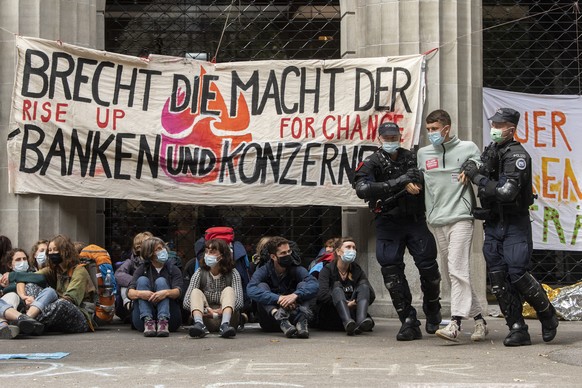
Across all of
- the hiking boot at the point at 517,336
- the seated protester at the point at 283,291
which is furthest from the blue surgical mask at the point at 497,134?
the seated protester at the point at 283,291

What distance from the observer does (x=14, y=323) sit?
10922 millimetres

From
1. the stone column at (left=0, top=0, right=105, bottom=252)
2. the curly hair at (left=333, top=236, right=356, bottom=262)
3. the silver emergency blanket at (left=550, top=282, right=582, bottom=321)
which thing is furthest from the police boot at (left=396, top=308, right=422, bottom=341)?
the stone column at (left=0, top=0, right=105, bottom=252)

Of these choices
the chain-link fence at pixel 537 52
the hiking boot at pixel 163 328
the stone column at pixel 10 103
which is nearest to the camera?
the hiking boot at pixel 163 328

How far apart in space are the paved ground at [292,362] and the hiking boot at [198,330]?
9 cm

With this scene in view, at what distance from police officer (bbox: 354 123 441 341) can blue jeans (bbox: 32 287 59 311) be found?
3228mm

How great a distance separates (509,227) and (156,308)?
3.60m

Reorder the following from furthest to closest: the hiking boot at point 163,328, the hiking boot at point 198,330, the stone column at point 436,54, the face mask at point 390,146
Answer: the stone column at point 436,54 < the hiking boot at point 163,328 < the hiking boot at point 198,330 < the face mask at point 390,146

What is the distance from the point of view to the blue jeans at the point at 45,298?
11141mm

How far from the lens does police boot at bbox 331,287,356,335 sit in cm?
1098

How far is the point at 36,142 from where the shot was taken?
12516 mm

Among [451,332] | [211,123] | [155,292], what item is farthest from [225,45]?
[451,332]

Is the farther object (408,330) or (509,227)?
(408,330)

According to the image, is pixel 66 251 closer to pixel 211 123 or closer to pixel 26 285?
pixel 26 285

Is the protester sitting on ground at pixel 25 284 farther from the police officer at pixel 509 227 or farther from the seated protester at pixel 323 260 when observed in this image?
the police officer at pixel 509 227
